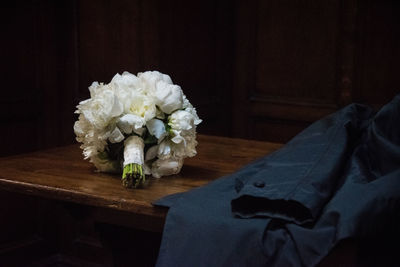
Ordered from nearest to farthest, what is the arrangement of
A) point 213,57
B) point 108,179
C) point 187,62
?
point 108,179 < point 187,62 < point 213,57

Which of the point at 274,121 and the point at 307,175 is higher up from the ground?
the point at 307,175

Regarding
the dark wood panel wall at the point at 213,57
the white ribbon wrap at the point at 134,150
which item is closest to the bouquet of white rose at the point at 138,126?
the white ribbon wrap at the point at 134,150

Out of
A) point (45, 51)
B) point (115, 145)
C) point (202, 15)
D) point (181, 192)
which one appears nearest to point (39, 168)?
point (115, 145)

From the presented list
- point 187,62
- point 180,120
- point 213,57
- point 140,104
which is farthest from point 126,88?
point 213,57

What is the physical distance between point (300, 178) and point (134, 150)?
573 millimetres

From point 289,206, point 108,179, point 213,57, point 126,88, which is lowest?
point 213,57

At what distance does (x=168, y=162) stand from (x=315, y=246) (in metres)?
0.75

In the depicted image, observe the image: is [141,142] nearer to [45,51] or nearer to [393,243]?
[393,243]

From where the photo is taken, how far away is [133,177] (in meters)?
2.11

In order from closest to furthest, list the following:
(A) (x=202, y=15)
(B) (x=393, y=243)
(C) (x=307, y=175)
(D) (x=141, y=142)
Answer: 1. (B) (x=393, y=243)
2. (C) (x=307, y=175)
3. (D) (x=141, y=142)
4. (A) (x=202, y=15)

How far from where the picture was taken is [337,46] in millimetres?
4297

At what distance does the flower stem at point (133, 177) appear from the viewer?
2.10 m

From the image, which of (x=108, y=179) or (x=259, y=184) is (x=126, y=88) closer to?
(x=108, y=179)

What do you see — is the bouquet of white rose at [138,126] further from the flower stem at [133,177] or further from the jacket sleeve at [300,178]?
the jacket sleeve at [300,178]
